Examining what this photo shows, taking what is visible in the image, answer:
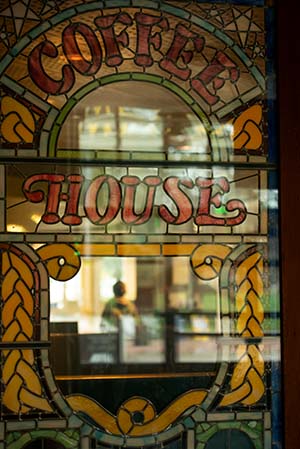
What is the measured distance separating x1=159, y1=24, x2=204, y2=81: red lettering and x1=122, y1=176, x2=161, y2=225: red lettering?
33 centimetres

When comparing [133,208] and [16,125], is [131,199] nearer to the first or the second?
[133,208]

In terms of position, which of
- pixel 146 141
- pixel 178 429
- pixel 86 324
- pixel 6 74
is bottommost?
pixel 178 429

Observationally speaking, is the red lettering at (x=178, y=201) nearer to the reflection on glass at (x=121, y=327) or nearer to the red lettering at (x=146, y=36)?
the reflection on glass at (x=121, y=327)

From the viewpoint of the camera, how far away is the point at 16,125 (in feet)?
7.93

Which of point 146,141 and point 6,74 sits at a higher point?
point 6,74

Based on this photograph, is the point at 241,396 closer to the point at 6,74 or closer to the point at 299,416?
the point at 299,416

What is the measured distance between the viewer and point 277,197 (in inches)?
99.0

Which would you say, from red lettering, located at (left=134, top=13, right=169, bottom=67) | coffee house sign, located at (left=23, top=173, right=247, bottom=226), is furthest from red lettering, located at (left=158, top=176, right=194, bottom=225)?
red lettering, located at (left=134, top=13, right=169, bottom=67)

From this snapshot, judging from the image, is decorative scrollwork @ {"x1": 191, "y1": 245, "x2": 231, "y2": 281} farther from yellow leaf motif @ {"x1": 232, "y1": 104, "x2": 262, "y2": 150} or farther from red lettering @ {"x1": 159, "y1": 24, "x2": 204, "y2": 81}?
red lettering @ {"x1": 159, "y1": 24, "x2": 204, "y2": 81}

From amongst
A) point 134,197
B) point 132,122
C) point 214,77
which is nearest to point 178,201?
point 134,197

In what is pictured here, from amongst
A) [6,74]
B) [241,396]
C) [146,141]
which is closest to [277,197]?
[146,141]

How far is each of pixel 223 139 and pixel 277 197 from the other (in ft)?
0.77

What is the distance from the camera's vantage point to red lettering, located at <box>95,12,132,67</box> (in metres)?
2.49

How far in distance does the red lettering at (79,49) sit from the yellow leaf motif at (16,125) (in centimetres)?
21
